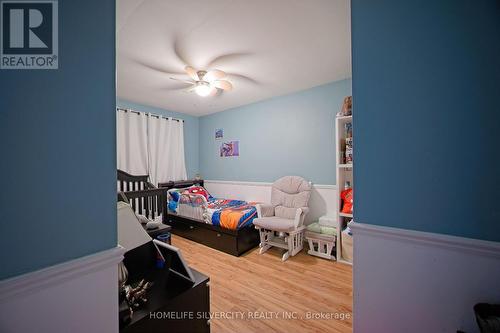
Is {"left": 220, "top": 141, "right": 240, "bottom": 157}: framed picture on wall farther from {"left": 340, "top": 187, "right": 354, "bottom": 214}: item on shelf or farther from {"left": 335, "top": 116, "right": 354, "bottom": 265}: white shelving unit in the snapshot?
{"left": 340, "top": 187, "right": 354, "bottom": 214}: item on shelf

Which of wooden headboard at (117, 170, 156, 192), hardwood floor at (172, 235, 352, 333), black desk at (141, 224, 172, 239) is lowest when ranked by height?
hardwood floor at (172, 235, 352, 333)

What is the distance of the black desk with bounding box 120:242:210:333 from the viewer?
877 mm

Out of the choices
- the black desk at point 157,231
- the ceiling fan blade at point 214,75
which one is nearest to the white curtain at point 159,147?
the ceiling fan blade at point 214,75

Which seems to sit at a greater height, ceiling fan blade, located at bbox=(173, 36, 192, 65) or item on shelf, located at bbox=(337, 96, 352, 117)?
ceiling fan blade, located at bbox=(173, 36, 192, 65)

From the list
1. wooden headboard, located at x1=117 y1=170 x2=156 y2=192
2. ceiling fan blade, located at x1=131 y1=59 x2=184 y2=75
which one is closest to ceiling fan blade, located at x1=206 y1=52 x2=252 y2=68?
ceiling fan blade, located at x1=131 y1=59 x2=184 y2=75

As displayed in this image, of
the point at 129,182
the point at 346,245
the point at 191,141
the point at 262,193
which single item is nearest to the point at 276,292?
the point at 346,245

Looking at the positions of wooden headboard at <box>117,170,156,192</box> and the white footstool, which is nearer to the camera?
the white footstool

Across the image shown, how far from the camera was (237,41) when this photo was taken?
1.95m

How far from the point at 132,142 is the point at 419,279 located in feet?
14.3

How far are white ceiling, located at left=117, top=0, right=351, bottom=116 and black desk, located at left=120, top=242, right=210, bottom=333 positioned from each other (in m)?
1.82

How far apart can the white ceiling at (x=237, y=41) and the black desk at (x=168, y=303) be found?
1.82 meters

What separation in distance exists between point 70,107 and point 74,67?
15 cm

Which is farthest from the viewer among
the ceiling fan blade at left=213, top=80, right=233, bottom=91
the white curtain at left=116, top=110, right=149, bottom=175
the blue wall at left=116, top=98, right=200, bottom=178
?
the blue wall at left=116, top=98, right=200, bottom=178

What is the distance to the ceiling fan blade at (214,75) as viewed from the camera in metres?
2.26
